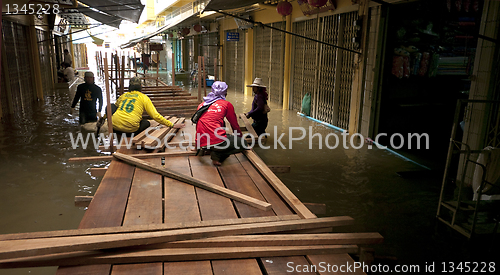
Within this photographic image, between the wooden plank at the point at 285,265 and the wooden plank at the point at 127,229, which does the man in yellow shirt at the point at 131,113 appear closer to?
the wooden plank at the point at 127,229

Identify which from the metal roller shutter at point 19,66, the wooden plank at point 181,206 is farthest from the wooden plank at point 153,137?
the metal roller shutter at point 19,66

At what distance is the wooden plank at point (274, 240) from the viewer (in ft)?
8.62

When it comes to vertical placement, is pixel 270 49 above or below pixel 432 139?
above

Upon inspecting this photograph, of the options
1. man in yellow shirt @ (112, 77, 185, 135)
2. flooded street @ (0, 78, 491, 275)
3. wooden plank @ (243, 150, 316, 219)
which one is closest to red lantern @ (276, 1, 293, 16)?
flooded street @ (0, 78, 491, 275)

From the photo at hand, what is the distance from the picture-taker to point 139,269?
241 centimetres

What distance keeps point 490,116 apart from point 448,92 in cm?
412

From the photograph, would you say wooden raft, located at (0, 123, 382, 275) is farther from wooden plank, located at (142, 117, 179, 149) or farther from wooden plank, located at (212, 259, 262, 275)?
wooden plank, located at (142, 117, 179, 149)

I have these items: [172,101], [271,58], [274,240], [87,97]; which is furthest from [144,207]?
[271,58]

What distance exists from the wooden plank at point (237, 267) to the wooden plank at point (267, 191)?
0.77 meters

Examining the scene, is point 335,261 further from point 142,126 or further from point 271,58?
point 271,58

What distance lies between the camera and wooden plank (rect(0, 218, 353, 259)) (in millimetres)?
2361

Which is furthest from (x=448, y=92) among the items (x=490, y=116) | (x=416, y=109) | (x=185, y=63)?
(x=185, y=63)

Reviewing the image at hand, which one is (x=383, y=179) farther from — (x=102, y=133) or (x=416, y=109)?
(x=102, y=133)

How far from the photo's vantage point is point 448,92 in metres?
8.70
